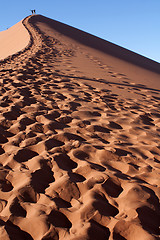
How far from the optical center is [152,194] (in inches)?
86.2

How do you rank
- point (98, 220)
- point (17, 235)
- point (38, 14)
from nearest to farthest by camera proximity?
point (17, 235) < point (98, 220) < point (38, 14)

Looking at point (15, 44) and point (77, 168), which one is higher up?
point (15, 44)

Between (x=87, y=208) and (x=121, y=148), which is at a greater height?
(x=121, y=148)

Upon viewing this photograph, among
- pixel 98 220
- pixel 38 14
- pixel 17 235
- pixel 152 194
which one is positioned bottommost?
pixel 17 235

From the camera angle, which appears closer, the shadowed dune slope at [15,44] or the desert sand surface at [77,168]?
the desert sand surface at [77,168]

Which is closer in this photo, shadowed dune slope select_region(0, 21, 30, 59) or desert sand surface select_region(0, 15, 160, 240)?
desert sand surface select_region(0, 15, 160, 240)

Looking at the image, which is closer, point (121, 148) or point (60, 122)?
point (121, 148)

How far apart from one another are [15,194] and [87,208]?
61 centimetres

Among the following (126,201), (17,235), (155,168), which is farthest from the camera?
(155,168)

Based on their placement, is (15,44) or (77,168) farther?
(15,44)

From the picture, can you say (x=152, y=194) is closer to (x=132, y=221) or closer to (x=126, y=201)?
(x=126, y=201)

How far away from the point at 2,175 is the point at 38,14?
98.8ft

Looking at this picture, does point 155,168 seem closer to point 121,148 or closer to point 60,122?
point 121,148

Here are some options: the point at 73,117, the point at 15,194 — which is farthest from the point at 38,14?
the point at 15,194
